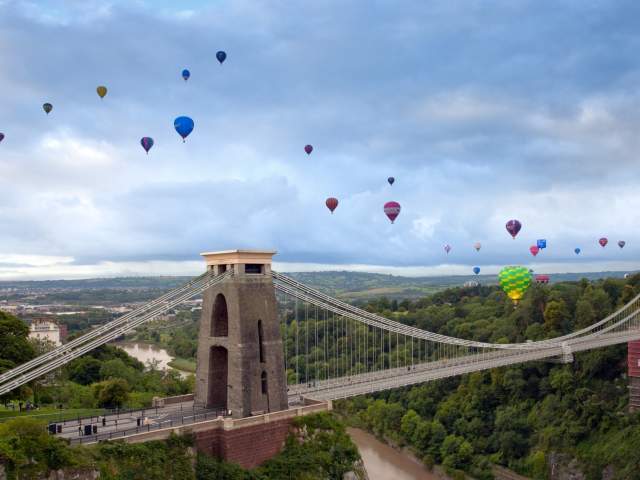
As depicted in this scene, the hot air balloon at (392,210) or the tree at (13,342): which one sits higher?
the hot air balloon at (392,210)

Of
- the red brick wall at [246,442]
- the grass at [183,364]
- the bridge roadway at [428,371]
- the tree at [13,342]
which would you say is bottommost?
the grass at [183,364]

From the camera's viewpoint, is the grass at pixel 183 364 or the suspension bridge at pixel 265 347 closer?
the suspension bridge at pixel 265 347

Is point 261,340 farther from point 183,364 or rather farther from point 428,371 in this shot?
point 183,364

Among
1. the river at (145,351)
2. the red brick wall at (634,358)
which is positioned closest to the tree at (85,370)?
the red brick wall at (634,358)

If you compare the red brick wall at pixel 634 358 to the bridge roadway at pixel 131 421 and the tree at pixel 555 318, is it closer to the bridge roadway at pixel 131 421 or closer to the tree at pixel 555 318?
the tree at pixel 555 318

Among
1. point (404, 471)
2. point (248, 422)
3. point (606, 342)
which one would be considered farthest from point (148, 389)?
point (606, 342)

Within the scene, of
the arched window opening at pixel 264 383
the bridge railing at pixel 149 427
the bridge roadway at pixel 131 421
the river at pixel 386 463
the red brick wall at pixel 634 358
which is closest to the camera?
the bridge railing at pixel 149 427

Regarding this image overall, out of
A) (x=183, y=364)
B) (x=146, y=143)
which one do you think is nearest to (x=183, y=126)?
(x=146, y=143)
